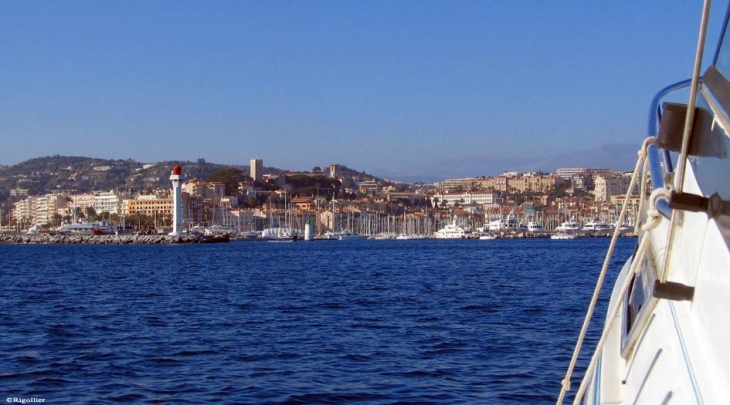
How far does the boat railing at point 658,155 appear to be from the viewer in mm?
3868

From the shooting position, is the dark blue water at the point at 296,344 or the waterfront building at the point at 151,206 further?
the waterfront building at the point at 151,206

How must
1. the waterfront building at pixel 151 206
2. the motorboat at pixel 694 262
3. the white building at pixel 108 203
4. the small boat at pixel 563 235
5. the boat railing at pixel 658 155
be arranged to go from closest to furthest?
the motorboat at pixel 694 262
the boat railing at pixel 658 155
the small boat at pixel 563 235
the waterfront building at pixel 151 206
the white building at pixel 108 203

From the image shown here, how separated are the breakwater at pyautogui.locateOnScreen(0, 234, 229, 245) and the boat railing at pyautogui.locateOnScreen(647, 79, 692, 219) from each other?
113m

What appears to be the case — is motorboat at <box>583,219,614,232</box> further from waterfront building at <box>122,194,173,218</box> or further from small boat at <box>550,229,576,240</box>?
waterfront building at <box>122,194,173,218</box>

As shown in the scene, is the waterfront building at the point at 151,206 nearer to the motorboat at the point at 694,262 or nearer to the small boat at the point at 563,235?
the small boat at the point at 563,235

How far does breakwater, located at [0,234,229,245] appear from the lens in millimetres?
116938

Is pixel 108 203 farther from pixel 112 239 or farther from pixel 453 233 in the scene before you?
pixel 453 233

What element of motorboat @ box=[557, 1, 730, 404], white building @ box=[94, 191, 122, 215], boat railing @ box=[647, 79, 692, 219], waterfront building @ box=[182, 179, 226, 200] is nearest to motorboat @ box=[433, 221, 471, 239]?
waterfront building @ box=[182, 179, 226, 200]

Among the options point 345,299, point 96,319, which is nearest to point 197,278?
point 345,299

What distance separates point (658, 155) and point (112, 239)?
412 ft

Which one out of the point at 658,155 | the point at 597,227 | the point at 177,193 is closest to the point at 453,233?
the point at 597,227

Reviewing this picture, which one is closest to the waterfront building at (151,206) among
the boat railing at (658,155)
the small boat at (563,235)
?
the small boat at (563,235)

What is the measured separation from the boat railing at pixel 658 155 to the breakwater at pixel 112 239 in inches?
4467

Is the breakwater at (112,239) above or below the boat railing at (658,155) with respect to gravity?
below
